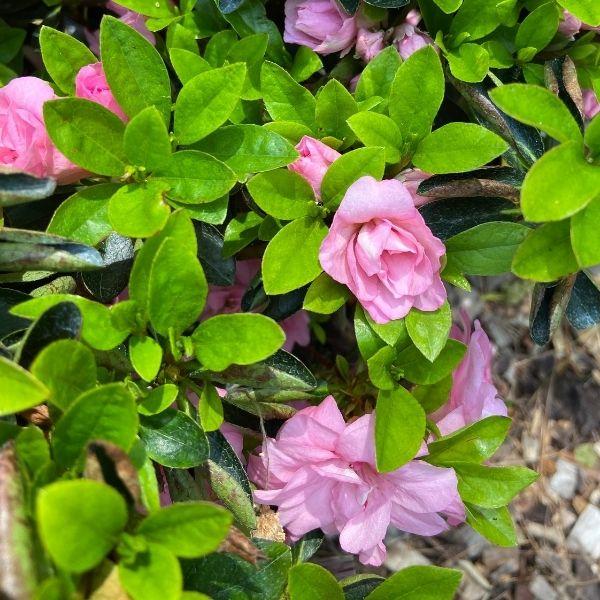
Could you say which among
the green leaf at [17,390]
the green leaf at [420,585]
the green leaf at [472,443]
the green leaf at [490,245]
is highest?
the green leaf at [17,390]

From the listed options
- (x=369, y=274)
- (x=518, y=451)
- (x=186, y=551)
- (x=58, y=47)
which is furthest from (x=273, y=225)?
(x=518, y=451)

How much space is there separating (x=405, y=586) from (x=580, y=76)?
31.7 inches

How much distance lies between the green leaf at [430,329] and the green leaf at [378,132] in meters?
0.21

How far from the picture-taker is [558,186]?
82 centimetres

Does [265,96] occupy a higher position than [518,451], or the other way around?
[265,96]

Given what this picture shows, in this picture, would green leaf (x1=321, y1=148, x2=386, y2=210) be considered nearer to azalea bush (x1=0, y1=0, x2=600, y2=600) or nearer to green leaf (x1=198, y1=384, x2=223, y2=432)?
azalea bush (x1=0, y1=0, x2=600, y2=600)

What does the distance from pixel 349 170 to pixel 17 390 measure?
18.6 inches

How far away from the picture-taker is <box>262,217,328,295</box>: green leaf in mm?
935

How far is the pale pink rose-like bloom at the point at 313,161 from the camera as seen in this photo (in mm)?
982

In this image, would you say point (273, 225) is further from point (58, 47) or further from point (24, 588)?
point (24, 588)

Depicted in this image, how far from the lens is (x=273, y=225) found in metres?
1.04

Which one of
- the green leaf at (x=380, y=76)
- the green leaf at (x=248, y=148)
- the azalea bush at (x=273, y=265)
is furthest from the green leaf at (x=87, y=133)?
the green leaf at (x=380, y=76)

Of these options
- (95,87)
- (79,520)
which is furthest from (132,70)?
(79,520)

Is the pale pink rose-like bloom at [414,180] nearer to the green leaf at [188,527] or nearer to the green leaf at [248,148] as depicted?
the green leaf at [248,148]
